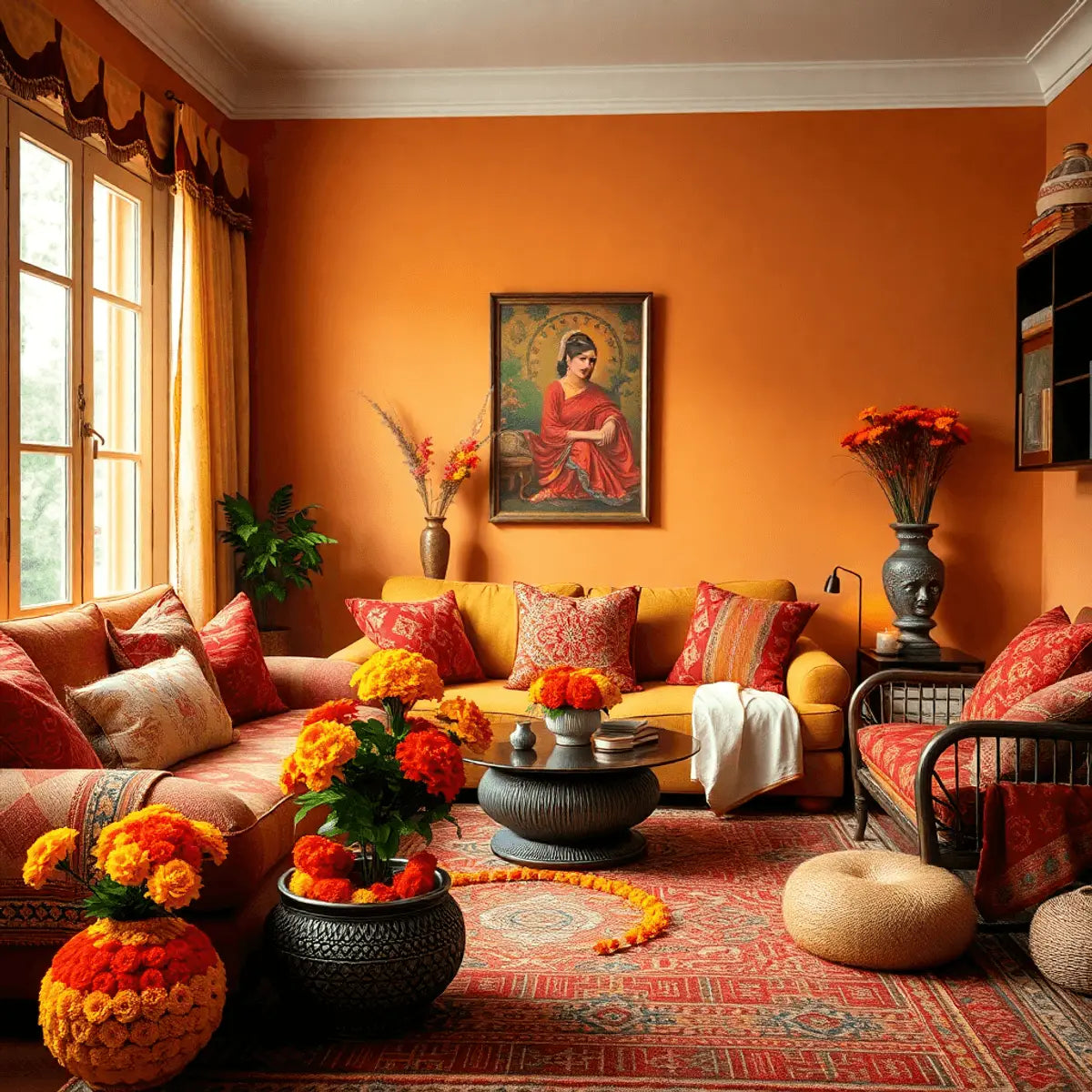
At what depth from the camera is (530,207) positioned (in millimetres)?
5711

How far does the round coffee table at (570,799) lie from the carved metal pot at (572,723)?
0.12ft

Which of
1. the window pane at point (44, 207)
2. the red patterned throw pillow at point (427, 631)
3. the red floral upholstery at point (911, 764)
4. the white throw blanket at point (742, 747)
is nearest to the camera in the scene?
the red floral upholstery at point (911, 764)

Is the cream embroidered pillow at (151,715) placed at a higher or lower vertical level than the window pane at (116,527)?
lower

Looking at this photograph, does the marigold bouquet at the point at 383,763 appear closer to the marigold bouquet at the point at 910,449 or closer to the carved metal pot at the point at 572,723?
the carved metal pot at the point at 572,723

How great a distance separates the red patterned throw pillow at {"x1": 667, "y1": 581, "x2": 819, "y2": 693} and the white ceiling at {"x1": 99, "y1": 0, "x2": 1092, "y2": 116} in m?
2.47

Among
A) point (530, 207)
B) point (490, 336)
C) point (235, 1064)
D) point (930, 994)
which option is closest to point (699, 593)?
point (490, 336)

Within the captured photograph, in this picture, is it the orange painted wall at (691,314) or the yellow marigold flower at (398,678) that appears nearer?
the yellow marigold flower at (398,678)

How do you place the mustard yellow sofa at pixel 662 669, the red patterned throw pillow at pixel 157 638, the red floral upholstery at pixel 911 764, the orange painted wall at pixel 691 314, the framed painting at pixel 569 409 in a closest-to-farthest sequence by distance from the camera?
the red floral upholstery at pixel 911 764 < the red patterned throw pillow at pixel 157 638 < the mustard yellow sofa at pixel 662 669 < the orange painted wall at pixel 691 314 < the framed painting at pixel 569 409

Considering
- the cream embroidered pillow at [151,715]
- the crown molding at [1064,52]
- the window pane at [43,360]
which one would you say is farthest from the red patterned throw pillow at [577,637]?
the crown molding at [1064,52]

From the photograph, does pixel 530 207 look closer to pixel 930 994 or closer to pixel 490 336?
pixel 490 336

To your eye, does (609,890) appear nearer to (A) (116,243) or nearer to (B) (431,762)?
(B) (431,762)

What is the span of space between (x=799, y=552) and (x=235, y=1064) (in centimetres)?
386

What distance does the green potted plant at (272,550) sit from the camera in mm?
5355

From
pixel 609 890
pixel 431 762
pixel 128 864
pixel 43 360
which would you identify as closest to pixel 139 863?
pixel 128 864
